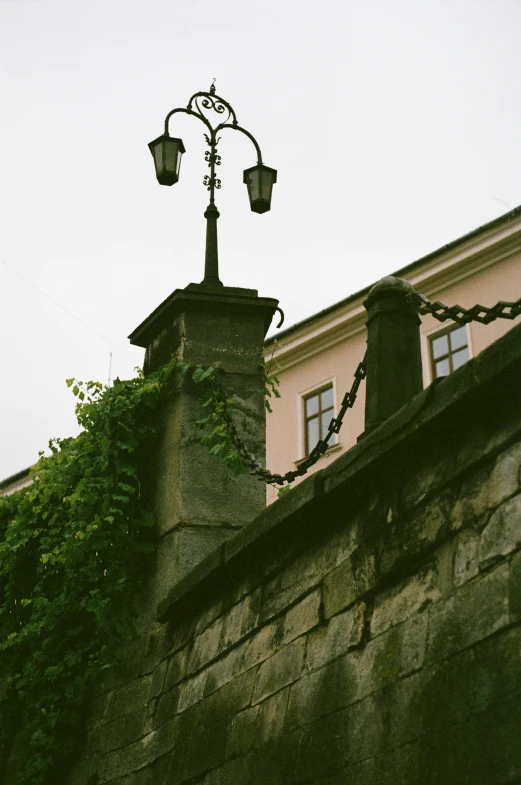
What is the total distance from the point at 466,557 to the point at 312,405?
19.4 metres

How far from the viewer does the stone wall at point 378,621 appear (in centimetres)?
359

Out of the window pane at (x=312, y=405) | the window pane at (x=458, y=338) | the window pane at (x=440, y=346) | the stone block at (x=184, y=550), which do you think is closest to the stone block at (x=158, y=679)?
the stone block at (x=184, y=550)

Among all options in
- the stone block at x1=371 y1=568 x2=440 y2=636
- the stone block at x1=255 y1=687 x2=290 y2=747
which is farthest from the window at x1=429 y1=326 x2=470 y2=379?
the stone block at x1=371 y1=568 x2=440 y2=636

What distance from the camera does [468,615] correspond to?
3.69m

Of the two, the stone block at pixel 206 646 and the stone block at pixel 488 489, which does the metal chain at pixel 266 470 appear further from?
the stone block at pixel 488 489

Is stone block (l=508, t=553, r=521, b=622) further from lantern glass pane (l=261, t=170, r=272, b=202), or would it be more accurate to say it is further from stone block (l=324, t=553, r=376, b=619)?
lantern glass pane (l=261, t=170, r=272, b=202)

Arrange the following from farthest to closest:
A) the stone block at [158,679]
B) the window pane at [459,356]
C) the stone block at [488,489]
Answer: the window pane at [459,356] < the stone block at [158,679] < the stone block at [488,489]

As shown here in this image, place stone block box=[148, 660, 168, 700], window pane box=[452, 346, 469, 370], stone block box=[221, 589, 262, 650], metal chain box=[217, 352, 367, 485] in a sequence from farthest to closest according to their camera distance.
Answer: window pane box=[452, 346, 469, 370], stone block box=[148, 660, 168, 700], metal chain box=[217, 352, 367, 485], stone block box=[221, 589, 262, 650]

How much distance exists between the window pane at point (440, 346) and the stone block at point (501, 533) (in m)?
17.1

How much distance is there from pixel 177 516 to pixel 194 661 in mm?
886

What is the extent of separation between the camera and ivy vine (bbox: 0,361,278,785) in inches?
263

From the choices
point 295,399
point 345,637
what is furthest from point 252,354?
point 295,399

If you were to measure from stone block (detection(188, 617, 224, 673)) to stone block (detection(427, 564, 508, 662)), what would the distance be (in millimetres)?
2007

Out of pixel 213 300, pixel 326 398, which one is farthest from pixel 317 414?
pixel 213 300
